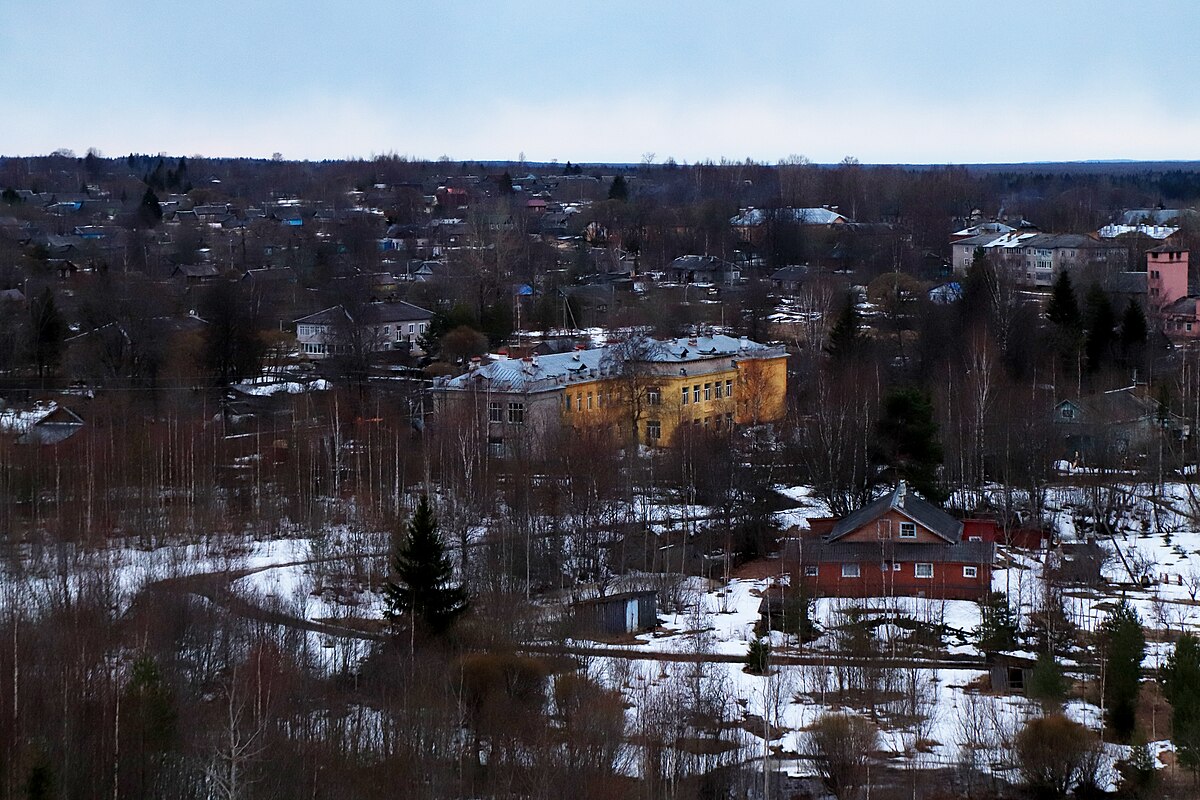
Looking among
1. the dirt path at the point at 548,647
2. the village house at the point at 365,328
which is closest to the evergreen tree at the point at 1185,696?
the dirt path at the point at 548,647

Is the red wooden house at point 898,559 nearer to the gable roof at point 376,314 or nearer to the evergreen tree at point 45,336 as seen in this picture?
the gable roof at point 376,314

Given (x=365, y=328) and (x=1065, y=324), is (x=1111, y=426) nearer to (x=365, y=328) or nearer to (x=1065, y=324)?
(x=1065, y=324)

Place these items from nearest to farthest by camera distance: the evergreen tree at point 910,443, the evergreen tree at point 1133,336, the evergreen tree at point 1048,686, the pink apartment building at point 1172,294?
the evergreen tree at point 1048,686 → the evergreen tree at point 910,443 → the evergreen tree at point 1133,336 → the pink apartment building at point 1172,294

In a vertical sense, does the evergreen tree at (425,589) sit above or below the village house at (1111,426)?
below

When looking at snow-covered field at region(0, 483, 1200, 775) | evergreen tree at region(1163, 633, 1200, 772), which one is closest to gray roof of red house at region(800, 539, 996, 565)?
snow-covered field at region(0, 483, 1200, 775)

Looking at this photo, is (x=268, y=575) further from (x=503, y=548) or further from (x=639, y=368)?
(x=639, y=368)

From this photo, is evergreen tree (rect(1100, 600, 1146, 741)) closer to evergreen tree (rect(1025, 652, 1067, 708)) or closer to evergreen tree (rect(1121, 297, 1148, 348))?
evergreen tree (rect(1025, 652, 1067, 708))

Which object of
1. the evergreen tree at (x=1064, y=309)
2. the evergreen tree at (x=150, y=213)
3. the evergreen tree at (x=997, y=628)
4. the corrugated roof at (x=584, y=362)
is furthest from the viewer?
the evergreen tree at (x=150, y=213)
